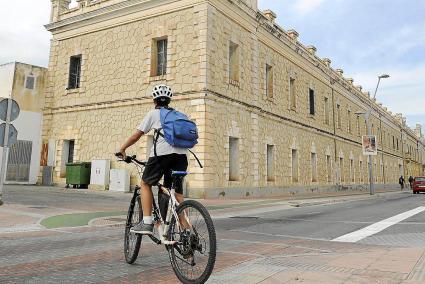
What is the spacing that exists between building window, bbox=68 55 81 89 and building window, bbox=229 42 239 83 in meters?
9.11

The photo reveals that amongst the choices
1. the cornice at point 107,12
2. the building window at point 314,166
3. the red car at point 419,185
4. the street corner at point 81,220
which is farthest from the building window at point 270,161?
the red car at point 419,185

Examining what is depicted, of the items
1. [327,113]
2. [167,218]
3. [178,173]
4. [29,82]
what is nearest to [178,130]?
[178,173]

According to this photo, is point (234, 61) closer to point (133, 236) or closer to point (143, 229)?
point (133, 236)

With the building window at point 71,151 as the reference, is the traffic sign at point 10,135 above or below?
below

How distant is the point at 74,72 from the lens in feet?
69.8

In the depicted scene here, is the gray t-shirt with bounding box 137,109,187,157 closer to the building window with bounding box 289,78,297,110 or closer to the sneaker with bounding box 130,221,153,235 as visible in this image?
the sneaker with bounding box 130,221,153,235

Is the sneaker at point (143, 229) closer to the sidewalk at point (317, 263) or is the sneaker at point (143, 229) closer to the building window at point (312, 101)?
the sidewalk at point (317, 263)

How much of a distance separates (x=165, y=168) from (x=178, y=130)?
17.3 inches

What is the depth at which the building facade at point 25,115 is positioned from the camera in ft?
66.2

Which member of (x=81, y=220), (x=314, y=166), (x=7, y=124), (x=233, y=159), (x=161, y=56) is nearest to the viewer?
(x=81, y=220)

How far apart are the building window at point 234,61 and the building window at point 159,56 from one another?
332 centimetres

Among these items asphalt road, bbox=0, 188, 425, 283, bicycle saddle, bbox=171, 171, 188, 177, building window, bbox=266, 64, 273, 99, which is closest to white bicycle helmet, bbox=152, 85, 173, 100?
bicycle saddle, bbox=171, 171, 188, 177

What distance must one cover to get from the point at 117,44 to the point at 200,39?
552 cm

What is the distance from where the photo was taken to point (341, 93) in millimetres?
34219
